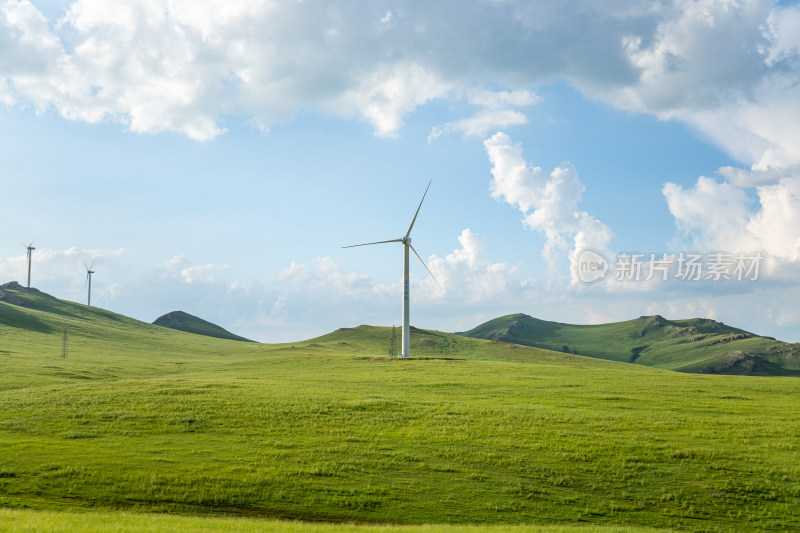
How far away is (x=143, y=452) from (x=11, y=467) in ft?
21.3

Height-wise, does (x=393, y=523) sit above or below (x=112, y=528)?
below

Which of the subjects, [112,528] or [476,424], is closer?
[112,528]

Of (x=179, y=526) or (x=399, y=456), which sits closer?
(x=179, y=526)

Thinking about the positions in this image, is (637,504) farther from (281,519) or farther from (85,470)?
(85,470)

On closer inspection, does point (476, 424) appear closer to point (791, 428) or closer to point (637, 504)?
point (637, 504)

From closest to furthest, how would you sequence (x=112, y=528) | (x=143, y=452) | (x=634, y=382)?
(x=112, y=528), (x=143, y=452), (x=634, y=382)

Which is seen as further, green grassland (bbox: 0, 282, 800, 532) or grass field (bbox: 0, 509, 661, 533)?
green grassland (bbox: 0, 282, 800, 532)

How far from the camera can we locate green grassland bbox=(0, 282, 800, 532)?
28781mm

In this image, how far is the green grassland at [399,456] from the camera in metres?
28.8

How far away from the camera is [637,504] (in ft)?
99.5

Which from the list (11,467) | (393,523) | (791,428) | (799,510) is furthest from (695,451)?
(11,467)

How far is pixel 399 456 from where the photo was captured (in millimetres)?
35875

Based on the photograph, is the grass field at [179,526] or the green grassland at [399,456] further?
the green grassland at [399,456]

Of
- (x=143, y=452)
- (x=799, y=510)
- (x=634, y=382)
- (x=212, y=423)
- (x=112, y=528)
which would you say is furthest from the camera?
(x=634, y=382)
